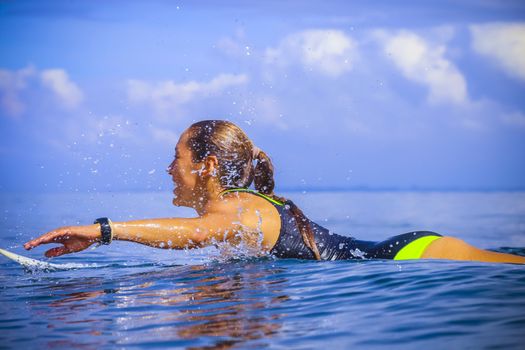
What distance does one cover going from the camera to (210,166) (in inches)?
282

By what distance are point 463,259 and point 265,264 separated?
2.01 metres

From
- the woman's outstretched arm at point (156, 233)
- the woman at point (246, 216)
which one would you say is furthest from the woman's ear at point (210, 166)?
the woman's outstretched arm at point (156, 233)

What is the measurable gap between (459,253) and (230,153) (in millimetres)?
2537

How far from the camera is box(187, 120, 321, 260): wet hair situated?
23.6 ft

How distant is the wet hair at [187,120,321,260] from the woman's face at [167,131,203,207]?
0.23 ft

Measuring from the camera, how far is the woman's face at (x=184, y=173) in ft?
23.9

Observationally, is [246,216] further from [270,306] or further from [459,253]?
[459,253]

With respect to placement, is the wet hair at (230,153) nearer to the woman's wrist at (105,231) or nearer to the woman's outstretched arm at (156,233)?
the woman's outstretched arm at (156,233)

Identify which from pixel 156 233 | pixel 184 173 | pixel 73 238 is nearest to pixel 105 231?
pixel 73 238

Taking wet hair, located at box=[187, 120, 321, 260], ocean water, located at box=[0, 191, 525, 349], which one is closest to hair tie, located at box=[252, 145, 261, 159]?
wet hair, located at box=[187, 120, 321, 260]

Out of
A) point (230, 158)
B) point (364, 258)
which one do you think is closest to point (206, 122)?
point (230, 158)

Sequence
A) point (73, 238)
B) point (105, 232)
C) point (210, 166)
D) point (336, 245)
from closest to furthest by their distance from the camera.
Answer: point (73, 238), point (105, 232), point (210, 166), point (336, 245)

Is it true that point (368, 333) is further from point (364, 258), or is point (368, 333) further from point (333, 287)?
point (364, 258)

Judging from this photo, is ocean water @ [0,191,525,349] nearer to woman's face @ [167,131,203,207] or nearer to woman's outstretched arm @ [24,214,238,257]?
woman's outstretched arm @ [24,214,238,257]
